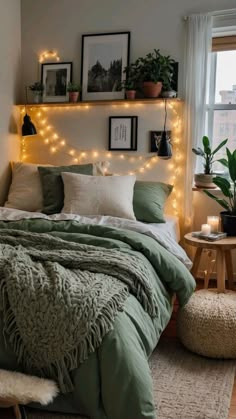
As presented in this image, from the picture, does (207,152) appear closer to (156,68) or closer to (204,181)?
(204,181)

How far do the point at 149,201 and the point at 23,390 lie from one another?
6.59ft

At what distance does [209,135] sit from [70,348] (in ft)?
8.67

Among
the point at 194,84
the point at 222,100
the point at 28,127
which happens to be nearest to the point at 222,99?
the point at 222,100

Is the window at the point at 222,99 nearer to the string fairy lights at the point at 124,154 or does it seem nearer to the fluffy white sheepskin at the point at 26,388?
the string fairy lights at the point at 124,154

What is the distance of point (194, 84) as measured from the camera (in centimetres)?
345

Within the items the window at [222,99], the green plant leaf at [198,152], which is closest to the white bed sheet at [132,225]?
the green plant leaf at [198,152]

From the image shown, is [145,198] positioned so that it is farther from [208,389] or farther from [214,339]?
[208,389]

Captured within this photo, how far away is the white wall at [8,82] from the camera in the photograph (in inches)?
146

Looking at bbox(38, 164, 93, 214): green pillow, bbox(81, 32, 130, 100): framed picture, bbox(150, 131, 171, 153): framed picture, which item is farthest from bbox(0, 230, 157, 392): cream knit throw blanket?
bbox(81, 32, 130, 100): framed picture

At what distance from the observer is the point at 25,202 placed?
3.46 metres

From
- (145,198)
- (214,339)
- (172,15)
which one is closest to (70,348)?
(214,339)

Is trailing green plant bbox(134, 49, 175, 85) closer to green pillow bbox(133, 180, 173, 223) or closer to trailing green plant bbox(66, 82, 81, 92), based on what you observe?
trailing green plant bbox(66, 82, 81, 92)

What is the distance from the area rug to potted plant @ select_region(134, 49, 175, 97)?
200 cm

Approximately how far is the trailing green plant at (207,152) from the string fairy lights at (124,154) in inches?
8.6
